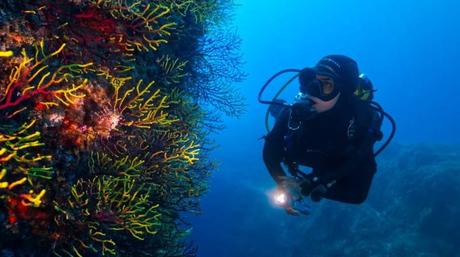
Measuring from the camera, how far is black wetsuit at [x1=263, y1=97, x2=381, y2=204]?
4.07 meters

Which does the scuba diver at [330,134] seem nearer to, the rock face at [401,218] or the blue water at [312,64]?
the blue water at [312,64]

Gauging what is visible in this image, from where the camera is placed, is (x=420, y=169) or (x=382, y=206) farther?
(x=420, y=169)

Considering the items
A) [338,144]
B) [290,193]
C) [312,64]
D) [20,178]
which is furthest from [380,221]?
[312,64]

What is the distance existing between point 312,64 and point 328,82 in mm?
118042

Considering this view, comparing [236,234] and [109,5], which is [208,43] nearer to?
[109,5]

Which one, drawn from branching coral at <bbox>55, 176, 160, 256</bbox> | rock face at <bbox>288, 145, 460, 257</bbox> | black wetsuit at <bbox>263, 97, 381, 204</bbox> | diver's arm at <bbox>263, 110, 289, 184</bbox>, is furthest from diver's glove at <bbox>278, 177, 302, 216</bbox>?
rock face at <bbox>288, 145, 460, 257</bbox>

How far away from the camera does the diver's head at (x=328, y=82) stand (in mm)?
4078

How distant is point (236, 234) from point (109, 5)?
17375 mm

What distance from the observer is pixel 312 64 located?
11731 cm

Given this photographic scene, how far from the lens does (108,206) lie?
11.6 feet

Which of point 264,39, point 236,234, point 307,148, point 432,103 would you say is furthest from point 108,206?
point 264,39

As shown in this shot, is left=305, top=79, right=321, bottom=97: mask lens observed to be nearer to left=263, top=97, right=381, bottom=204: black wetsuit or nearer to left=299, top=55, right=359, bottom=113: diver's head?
left=299, top=55, right=359, bottom=113: diver's head

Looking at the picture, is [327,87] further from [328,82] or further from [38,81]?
[38,81]

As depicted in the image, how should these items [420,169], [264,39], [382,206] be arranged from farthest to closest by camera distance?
[264,39]
[420,169]
[382,206]
